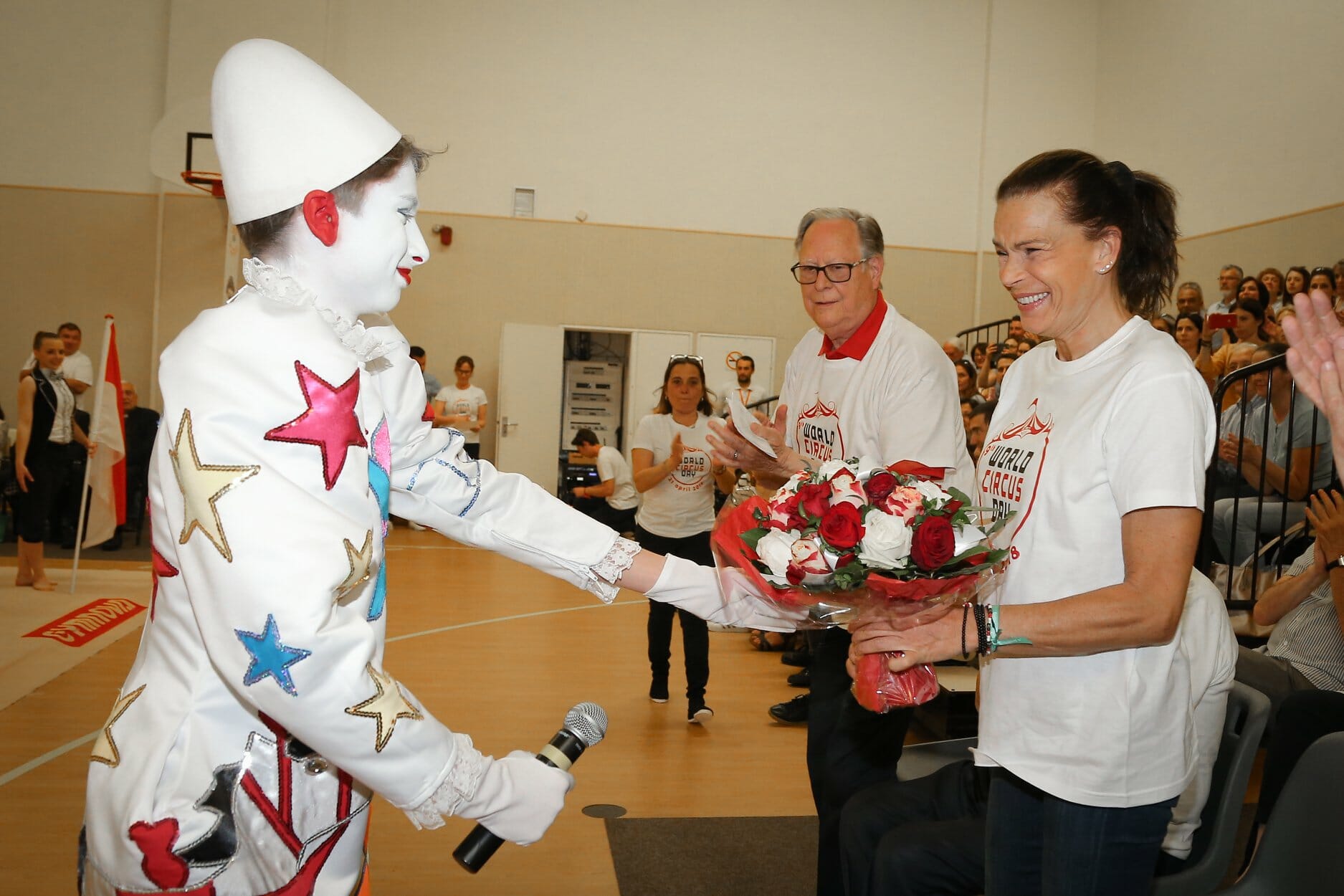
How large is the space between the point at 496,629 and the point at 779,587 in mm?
6100

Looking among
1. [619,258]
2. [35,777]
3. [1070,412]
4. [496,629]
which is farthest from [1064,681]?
[619,258]

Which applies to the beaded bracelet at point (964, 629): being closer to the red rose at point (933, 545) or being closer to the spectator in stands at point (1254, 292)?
the red rose at point (933, 545)

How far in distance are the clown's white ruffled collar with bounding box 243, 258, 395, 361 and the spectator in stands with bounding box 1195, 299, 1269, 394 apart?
8.22 meters

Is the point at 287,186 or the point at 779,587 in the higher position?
the point at 287,186

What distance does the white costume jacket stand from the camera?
1345 mm

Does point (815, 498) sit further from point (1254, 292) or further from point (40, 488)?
point (40, 488)

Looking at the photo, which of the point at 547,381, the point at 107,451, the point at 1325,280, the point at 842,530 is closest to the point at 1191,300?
the point at 1325,280

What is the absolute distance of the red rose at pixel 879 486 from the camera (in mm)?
2197

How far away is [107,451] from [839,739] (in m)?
7.98

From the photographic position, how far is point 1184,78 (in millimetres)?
13852

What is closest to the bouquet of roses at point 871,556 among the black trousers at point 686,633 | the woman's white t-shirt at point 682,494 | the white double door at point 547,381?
the black trousers at point 686,633

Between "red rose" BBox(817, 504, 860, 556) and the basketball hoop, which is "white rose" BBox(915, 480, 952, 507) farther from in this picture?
the basketball hoop

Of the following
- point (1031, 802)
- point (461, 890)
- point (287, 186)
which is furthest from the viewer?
point (461, 890)

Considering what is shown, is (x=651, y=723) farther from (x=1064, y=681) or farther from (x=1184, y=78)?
(x=1184, y=78)
